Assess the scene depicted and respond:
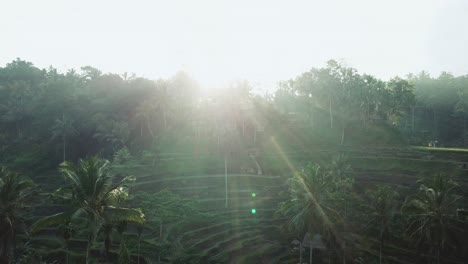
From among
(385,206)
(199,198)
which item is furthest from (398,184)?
(199,198)

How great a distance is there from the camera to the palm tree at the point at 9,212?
2138 cm

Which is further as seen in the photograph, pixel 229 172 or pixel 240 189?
pixel 229 172

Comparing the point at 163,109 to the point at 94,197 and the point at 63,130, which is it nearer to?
the point at 63,130

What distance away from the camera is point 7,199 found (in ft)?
71.6

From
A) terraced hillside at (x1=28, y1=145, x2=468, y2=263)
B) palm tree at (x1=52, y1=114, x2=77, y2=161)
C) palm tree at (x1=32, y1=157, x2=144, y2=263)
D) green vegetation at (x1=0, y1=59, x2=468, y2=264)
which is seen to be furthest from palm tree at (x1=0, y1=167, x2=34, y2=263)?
palm tree at (x1=52, y1=114, x2=77, y2=161)

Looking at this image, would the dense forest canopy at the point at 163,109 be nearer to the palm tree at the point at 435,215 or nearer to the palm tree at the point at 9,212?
the palm tree at the point at 435,215

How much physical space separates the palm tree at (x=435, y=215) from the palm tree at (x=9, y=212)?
3022 cm

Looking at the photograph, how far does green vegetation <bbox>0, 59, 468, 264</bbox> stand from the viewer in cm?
2739

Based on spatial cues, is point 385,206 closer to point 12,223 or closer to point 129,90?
point 12,223

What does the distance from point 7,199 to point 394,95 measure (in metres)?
88.0

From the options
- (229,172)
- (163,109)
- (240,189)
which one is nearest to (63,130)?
(163,109)

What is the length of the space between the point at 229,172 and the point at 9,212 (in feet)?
129

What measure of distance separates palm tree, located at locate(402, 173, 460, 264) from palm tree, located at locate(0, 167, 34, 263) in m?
30.2

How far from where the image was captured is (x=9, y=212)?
21.7 meters
